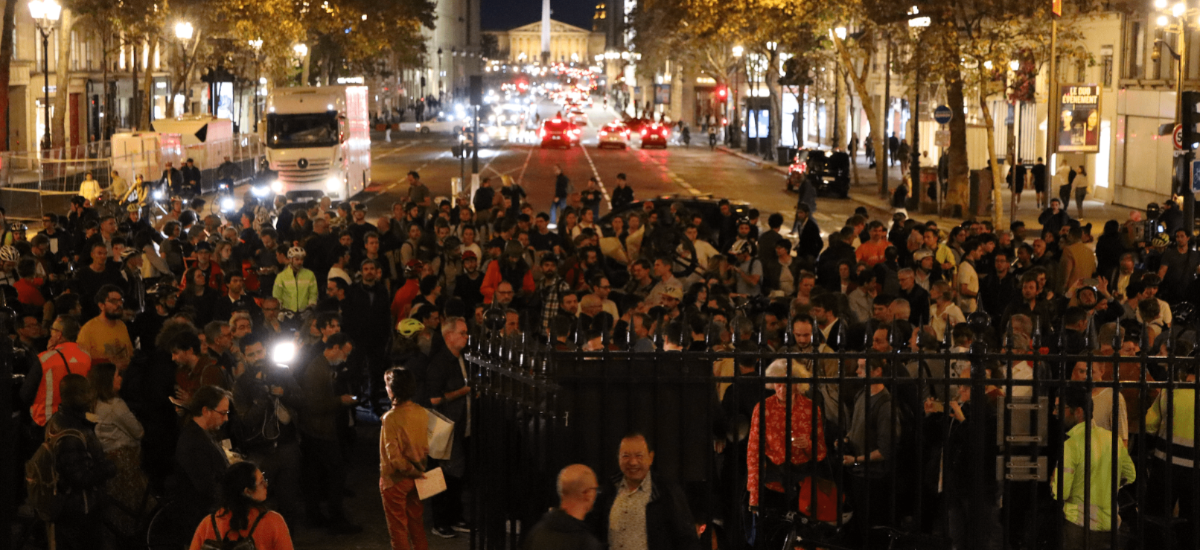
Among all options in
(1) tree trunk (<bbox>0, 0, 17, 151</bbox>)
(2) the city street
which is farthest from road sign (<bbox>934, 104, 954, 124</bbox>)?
(1) tree trunk (<bbox>0, 0, 17, 151</bbox>)

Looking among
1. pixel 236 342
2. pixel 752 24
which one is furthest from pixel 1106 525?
pixel 752 24

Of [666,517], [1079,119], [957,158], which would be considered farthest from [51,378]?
[957,158]

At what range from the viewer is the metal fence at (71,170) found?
34844 millimetres

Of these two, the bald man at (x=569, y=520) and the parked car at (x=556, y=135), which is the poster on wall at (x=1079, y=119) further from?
the parked car at (x=556, y=135)

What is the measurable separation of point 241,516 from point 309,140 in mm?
33261

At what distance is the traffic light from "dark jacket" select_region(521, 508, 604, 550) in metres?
17.9

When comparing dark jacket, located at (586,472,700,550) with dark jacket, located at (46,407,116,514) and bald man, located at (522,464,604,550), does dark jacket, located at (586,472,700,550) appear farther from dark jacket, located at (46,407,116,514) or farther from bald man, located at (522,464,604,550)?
dark jacket, located at (46,407,116,514)

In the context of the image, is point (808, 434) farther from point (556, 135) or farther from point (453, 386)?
point (556, 135)

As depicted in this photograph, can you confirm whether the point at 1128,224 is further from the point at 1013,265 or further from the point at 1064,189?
the point at 1064,189

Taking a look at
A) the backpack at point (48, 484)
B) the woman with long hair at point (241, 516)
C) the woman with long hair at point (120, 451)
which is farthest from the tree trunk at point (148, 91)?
the woman with long hair at point (241, 516)

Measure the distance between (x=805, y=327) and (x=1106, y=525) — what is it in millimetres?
2513

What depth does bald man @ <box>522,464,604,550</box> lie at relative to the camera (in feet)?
18.1

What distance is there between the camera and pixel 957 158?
36688mm

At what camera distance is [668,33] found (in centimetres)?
7294
